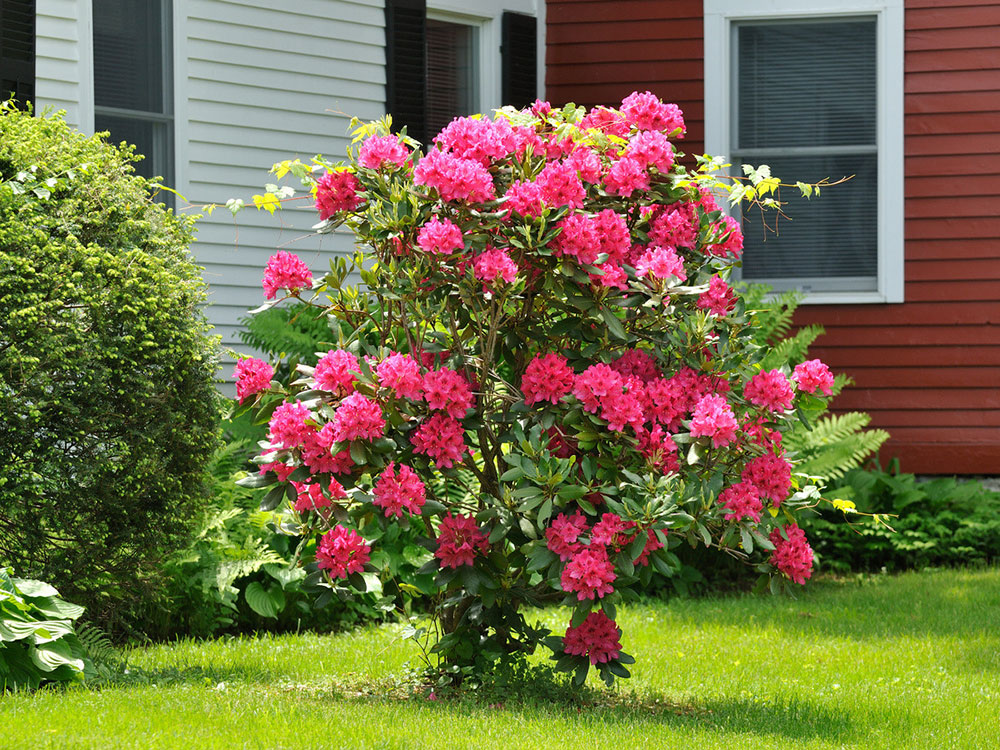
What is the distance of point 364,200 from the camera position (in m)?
4.54

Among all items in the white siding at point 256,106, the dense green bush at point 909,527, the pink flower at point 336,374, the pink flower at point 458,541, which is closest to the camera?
the pink flower at point 336,374

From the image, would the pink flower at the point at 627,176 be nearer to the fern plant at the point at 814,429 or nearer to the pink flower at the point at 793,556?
the pink flower at the point at 793,556

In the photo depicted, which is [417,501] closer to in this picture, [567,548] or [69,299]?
[567,548]

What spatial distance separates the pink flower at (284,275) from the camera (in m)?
4.46

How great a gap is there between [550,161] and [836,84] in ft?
17.8

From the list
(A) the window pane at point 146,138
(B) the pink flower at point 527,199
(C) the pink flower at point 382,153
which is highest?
(A) the window pane at point 146,138

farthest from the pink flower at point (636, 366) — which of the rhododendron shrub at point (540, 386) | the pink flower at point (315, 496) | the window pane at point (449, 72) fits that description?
the window pane at point (449, 72)

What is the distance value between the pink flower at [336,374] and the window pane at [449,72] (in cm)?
514

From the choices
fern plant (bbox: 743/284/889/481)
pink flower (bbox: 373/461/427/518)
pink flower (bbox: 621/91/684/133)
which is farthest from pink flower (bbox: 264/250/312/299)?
fern plant (bbox: 743/284/889/481)

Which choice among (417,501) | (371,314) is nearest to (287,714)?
(417,501)

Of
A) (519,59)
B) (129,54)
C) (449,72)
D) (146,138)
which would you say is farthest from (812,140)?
(129,54)

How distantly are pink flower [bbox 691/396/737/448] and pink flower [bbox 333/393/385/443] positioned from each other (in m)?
1.05

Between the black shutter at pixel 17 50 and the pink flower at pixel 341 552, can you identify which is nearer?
the pink flower at pixel 341 552

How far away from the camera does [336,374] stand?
4.09 m
